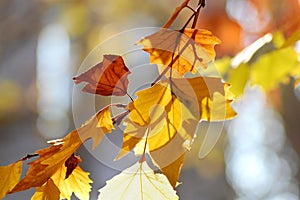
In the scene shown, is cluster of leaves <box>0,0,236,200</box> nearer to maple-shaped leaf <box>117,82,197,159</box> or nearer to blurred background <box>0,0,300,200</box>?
maple-shaped leaf <box>117,82,197,159</box>

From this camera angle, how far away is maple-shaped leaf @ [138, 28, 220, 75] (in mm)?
442

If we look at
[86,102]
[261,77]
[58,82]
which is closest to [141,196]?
[261,77]

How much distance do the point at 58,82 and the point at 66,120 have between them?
338 mm

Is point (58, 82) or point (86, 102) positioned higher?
point (58, 82)

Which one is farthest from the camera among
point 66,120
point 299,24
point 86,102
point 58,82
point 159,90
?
point 58,82

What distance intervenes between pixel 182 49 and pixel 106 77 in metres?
0.07

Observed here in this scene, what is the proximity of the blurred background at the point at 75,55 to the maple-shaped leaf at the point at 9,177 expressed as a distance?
71 cm

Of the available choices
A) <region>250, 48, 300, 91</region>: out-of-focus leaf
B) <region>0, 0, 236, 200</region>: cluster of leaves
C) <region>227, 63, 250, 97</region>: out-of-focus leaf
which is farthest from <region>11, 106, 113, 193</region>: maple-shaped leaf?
<region>250, 48, 300, 91</region>: out-of-focus leaf

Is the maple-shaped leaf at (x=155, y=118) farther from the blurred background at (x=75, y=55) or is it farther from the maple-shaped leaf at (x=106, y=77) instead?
the blurred background at (x=75, y=55)

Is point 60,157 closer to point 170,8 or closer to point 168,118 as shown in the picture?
point 168,118

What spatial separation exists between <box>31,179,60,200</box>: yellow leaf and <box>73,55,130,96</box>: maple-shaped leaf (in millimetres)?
83

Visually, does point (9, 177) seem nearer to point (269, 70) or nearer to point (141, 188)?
point (141, 188)

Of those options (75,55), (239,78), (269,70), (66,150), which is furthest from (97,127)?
(75,55)

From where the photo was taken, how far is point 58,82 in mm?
3492
